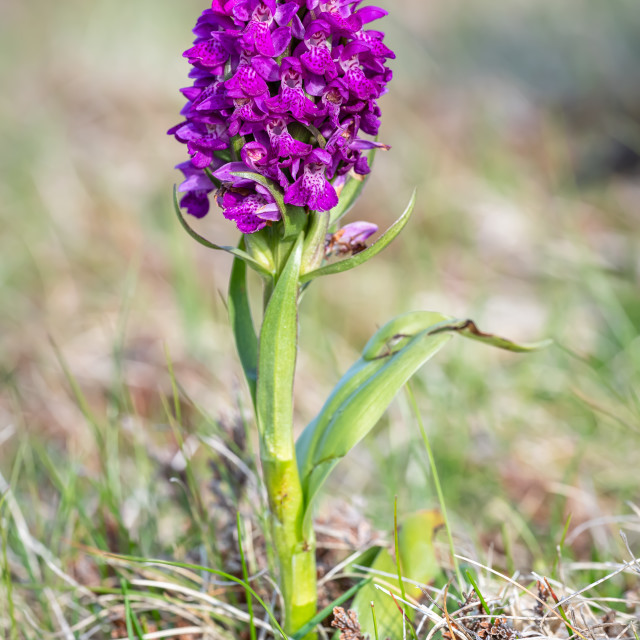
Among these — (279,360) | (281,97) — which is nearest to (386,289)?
(279,360)

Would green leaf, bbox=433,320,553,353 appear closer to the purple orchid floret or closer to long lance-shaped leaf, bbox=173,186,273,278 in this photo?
the purple orchid floret

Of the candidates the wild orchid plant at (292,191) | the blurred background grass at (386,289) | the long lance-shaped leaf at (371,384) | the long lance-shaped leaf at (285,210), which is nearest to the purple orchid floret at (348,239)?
the wild orchid plant at (292,191)

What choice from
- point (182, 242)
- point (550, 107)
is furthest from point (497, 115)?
point (182, 242)

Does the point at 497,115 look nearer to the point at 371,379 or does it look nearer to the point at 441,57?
the point at 441,57

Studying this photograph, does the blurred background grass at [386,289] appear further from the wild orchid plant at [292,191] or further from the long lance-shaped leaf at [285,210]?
the long lance-shaped leaf at [285,210]

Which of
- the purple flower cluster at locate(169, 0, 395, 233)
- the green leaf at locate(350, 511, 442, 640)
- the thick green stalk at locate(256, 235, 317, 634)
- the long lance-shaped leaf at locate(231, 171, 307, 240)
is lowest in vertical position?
the green leaf at locate(350, 511, 442, 640)

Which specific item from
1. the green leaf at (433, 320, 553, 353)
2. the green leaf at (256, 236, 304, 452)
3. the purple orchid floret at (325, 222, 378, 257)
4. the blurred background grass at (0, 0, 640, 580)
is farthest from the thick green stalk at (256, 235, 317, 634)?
the blurred background grass at (0, 0, 640, 580)
